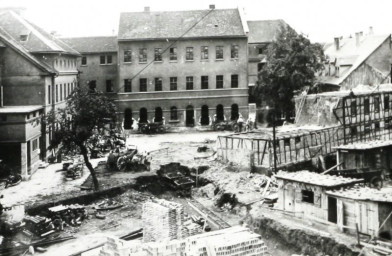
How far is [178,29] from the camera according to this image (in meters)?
56.2

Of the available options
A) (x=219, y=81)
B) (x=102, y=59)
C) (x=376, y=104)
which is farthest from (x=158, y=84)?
→ (x=376, y=104)

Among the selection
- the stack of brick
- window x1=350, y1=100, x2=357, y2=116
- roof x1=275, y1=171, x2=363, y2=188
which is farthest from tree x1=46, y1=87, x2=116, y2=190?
window x1=350, y1=100, x2=357, y2=116

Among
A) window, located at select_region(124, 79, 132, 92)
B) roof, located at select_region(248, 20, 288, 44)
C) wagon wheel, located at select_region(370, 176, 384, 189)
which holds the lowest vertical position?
wagon wheel, located at select_region(370, 176, 384, 189)

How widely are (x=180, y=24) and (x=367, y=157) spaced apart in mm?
32084

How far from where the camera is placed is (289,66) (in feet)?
166

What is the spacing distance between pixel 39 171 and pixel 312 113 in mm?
23042

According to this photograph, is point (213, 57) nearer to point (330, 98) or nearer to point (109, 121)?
point (330, 98)

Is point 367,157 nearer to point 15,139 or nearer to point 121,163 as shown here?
point 121,163

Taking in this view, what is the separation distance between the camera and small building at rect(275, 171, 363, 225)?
23.0 metres

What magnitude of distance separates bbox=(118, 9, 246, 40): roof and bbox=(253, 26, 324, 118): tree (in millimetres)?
5953

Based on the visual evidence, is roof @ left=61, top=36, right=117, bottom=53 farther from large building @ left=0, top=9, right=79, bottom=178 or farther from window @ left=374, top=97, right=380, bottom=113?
window @ left=374, top=97, right=380, bottom=113

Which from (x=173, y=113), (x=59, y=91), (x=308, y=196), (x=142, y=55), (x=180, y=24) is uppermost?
(x=180, y=24)

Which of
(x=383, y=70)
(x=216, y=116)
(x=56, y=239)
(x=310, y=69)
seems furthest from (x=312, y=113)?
(x=56, y=239)

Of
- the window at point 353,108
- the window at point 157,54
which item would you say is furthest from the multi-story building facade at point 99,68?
the window at point 353,108
